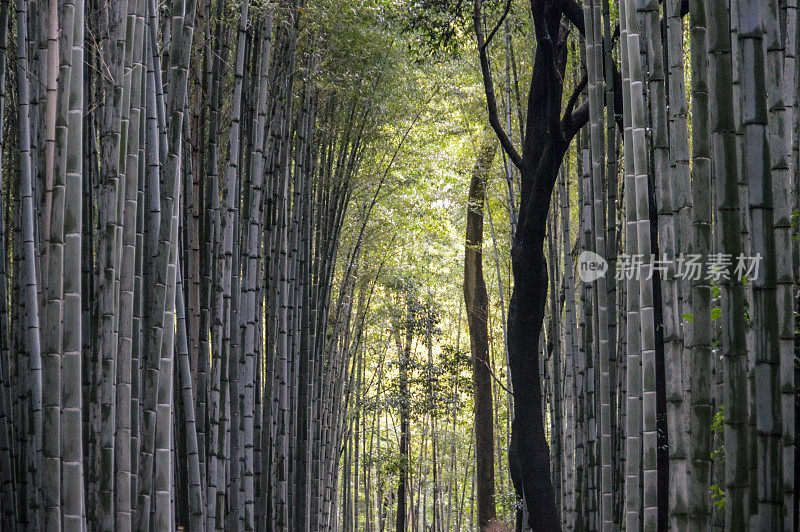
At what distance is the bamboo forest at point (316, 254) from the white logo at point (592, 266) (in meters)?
0.02

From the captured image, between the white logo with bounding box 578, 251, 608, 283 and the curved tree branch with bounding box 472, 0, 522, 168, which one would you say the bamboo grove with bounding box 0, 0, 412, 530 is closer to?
the curved tree branch with bounding box 472, 0, 522, 168

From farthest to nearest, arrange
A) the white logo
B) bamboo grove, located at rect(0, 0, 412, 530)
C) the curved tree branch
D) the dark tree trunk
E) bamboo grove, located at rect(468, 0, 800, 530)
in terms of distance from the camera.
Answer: the dark tree trunk → the curved tree branch → the white logo → bamboo grove, located at rect(0, 0, 412, 530) → bamboo grove, located at rect(468, 0, 800, 530)

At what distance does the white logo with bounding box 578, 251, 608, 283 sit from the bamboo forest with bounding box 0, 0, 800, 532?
0.8 inches

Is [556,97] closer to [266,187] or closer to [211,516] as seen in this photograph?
[266,187]

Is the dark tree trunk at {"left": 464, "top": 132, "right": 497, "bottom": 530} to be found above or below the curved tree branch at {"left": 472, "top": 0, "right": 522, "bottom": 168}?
below

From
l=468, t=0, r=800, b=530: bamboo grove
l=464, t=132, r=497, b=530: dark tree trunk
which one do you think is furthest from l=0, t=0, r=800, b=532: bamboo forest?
l=464, t=132, r=497, b=530: dark tree trunk

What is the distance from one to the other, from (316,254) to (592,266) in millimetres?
2753

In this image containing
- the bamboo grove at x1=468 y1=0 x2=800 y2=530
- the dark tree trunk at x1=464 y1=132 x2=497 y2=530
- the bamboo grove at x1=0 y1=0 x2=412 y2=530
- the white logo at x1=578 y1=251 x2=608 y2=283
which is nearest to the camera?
the bamboo grove at x1=468 y1=0 x2=800 y2=530

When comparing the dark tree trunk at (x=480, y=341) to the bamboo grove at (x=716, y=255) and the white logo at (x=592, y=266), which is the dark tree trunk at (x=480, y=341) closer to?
the white logo at (x=592, y=266)

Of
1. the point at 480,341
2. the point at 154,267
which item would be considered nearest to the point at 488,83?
the point at 154,267

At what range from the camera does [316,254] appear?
17.9 feet

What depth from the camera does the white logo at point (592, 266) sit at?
2.76m

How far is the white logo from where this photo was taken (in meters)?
2.76

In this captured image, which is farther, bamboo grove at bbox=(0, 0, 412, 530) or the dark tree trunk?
the dark tree trunk
